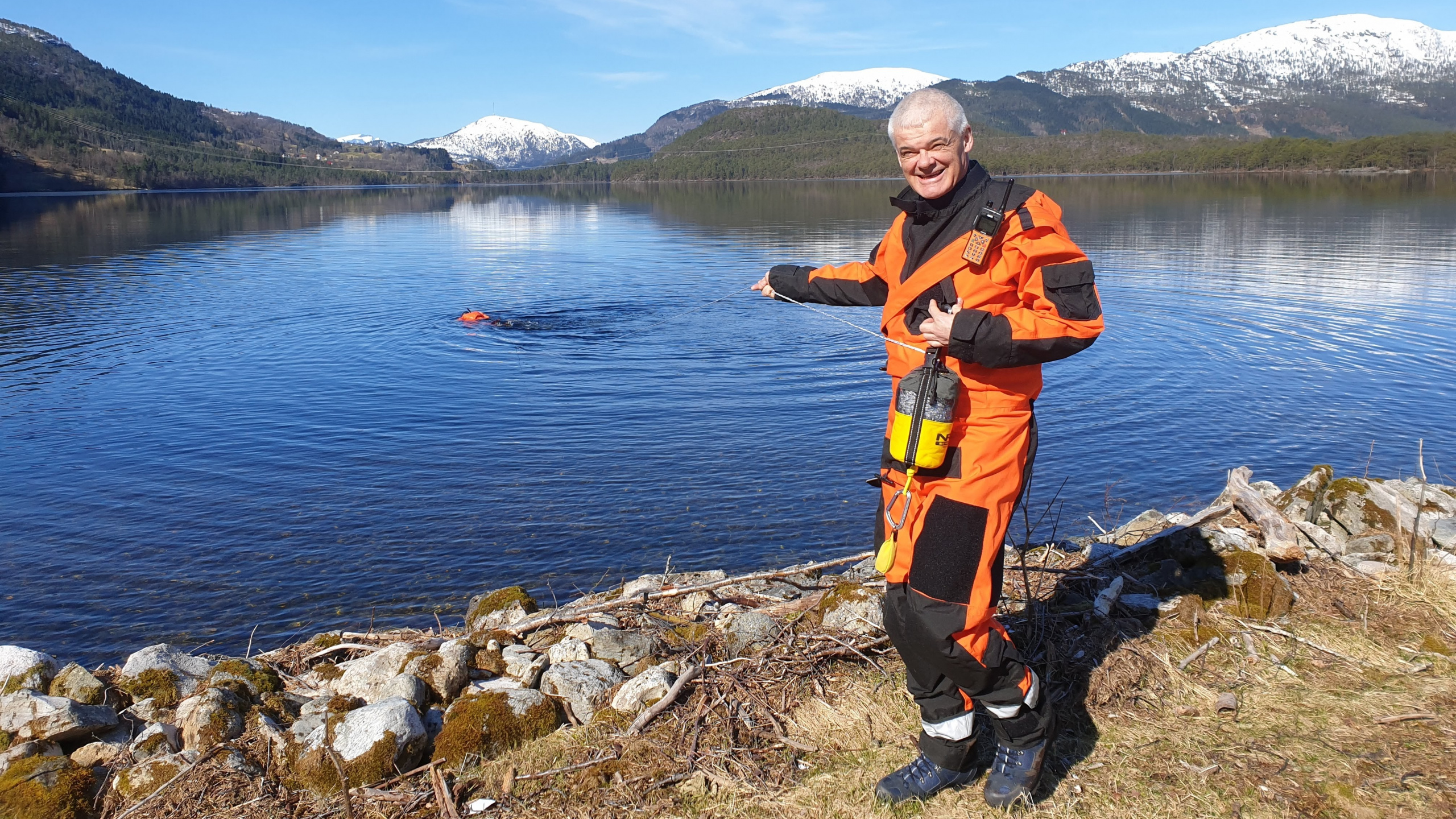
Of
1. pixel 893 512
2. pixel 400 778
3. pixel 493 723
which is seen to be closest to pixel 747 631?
pixel 493 723

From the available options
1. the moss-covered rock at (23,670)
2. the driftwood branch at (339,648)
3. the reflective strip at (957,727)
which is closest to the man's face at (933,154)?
the reflective strip at (957,727)

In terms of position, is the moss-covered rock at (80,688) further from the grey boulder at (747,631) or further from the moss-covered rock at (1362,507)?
the moss-covered rock at (1362,507)

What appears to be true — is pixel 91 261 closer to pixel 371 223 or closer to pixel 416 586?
pixel 371 223

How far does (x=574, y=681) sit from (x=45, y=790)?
2575mm

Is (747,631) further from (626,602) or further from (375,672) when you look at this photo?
(375,672)

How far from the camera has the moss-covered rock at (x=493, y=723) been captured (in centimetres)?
484

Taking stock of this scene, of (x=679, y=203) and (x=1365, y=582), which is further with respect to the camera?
(x=679, y=203)

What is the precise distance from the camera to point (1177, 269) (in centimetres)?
3000

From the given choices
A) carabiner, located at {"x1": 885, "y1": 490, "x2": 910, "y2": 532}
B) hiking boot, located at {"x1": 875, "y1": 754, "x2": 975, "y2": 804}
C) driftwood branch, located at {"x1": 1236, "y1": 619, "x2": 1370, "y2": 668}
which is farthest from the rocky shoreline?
carabiner, located at {"x1": 885, "y1": 490, "x2": 910, "y2": 532}

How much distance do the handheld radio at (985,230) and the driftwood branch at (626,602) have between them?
3.75m

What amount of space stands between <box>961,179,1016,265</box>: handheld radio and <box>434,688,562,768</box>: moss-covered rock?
3300 mm

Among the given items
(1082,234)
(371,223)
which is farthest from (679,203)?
(1082,234)

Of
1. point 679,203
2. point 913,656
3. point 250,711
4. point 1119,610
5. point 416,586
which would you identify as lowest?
point 416,586

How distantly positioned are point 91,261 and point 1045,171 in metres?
168
